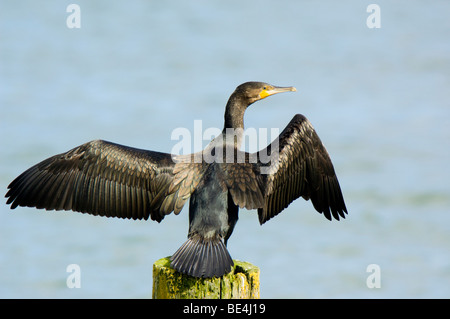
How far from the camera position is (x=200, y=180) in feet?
19.2

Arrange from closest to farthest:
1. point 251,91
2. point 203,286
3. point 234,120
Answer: point 203,286
point 234,120
point 251,91

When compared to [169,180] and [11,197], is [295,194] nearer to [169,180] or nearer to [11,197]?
[169,180]

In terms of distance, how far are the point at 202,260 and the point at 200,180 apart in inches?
39.5

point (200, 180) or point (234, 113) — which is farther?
point (234, 113)

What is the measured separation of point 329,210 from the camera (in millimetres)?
6812

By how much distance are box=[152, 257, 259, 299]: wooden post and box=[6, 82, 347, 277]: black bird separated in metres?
0.64

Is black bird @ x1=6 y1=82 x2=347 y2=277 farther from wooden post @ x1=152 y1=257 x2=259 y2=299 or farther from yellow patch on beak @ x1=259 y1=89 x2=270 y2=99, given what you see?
wooden post @ x1=152 y1=257 x2=259 y2=299

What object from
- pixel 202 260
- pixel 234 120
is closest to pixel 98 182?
pixel 234 120

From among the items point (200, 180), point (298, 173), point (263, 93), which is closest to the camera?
point (200, 180)

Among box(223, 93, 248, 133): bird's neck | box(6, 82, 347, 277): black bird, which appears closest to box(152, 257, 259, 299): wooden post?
box(6, 82, 347, 277): black bird

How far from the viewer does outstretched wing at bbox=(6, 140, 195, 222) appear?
6.21m

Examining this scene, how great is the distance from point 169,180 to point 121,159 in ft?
1.91

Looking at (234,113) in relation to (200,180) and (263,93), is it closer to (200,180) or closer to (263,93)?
(263,93)

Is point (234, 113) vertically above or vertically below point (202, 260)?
above
